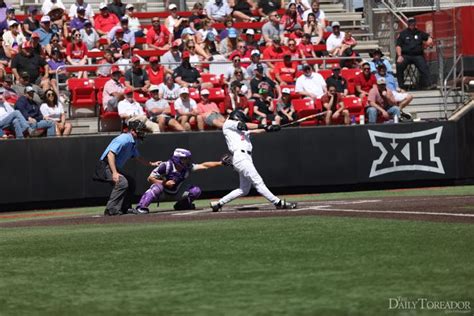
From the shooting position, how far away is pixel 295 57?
1032 inches

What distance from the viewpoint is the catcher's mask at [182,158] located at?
61.7ft

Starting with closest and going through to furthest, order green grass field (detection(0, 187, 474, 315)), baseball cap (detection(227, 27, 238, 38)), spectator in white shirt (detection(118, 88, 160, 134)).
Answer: green grass field (detection(0, 187, 474, 315)) → spectator in white shirt (detection(118, 88, 160, 134)) → baseball cap (detection(227, 27, 238, 38))

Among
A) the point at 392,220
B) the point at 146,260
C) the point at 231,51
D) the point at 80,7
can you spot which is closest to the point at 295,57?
the point at 231,51

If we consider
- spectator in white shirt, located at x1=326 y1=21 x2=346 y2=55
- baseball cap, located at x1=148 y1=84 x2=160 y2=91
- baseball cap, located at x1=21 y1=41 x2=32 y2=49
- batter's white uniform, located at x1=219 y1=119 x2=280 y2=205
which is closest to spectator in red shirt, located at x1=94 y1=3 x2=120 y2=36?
baseball cap, located at x1=21 y1=41 x2=32 y2=49

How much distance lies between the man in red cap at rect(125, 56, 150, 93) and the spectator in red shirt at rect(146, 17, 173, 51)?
97.3 inches

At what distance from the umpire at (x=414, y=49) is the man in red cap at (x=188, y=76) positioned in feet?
18.8

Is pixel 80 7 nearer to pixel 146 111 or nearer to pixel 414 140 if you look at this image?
pixel 146 111

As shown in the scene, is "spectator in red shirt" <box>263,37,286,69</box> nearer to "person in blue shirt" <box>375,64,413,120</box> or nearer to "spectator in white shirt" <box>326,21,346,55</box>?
"spectator in white shirt" <box>326,21,346,55</box>

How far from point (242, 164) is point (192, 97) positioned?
22.3 ft

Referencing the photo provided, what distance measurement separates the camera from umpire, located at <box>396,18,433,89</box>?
27.1 meters

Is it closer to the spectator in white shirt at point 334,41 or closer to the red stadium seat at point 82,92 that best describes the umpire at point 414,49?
the spectator in white shirt at point 334,41

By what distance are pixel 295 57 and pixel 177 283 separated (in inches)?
694

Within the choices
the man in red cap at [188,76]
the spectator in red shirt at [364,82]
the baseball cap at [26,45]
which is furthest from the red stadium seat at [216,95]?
the baseball cap at [26,45]

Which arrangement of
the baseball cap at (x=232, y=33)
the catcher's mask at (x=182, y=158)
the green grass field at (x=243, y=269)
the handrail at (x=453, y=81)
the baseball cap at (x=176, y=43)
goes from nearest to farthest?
the green grass field at (x=243, y=269)
the catcher's mask at (x=182, y=158)
the baseball cap at (x=176, y=43)
the handrail at (x=453, y=81)
the baseball cap at (x=232, y=33)
